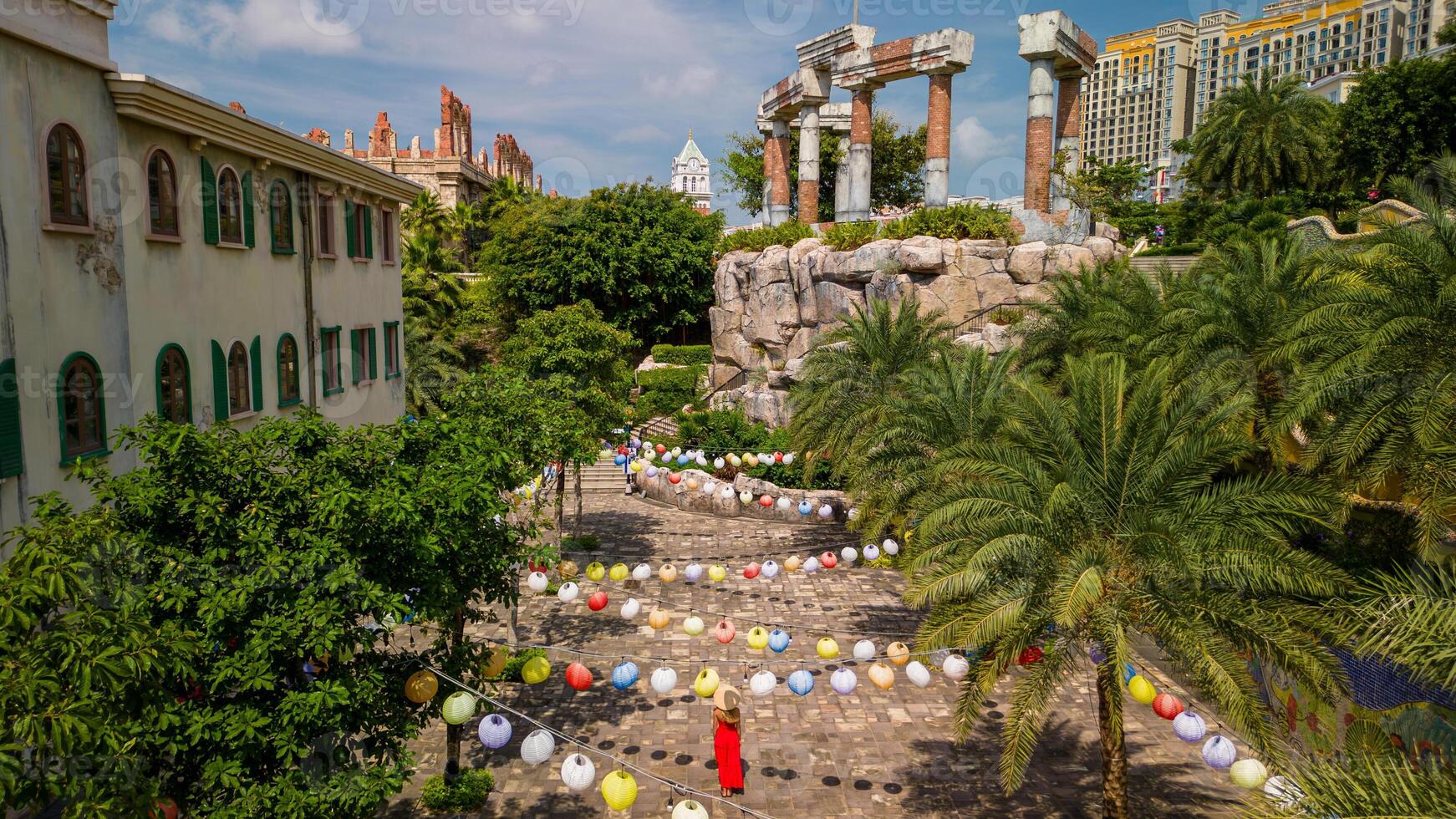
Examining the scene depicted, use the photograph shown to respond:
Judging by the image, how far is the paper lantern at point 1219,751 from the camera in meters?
11.1

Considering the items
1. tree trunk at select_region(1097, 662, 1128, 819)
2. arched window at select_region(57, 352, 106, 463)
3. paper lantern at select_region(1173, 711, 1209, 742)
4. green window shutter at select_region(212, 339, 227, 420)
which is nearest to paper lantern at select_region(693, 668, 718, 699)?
tree trunk at select_region(1097, 662, 1128, 819)

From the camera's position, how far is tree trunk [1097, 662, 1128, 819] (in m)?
11.2

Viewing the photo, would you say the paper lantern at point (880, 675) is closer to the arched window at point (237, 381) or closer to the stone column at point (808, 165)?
the arched window at point (237, 381)

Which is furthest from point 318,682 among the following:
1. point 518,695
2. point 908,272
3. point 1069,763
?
point 908,272

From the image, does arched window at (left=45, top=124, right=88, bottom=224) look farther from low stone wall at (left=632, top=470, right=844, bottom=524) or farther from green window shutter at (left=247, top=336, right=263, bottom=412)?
low stone wall at (left=632, top=470, right=844, bottom=524)

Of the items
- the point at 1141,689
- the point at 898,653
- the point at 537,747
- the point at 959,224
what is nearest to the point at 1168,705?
the point at 1141,689

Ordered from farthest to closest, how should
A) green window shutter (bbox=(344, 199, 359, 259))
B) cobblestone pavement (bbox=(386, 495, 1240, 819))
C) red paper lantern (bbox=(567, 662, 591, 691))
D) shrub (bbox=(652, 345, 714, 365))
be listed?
shrub (bbox=(652, 345, 714, 365)), green window shutter (bbox=(344, 199, 359, 259)), cobblestone pavement (bbox=(386, 495, 1240, 819)), red paper lantern (bbox=(567, 662, 591, 691))

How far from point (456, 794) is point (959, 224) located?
93.3ft

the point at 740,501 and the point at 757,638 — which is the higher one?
the point at 757,638

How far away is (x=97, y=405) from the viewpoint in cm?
A: 1379

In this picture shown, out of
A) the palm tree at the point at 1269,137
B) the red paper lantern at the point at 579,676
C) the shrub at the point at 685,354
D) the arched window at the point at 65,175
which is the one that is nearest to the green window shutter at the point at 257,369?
the arched window at the point at 65,175

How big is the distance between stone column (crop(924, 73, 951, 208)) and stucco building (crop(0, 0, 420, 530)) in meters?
23.0

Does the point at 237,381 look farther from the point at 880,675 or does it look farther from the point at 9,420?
the point at 880,675

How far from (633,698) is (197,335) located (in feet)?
34.0
